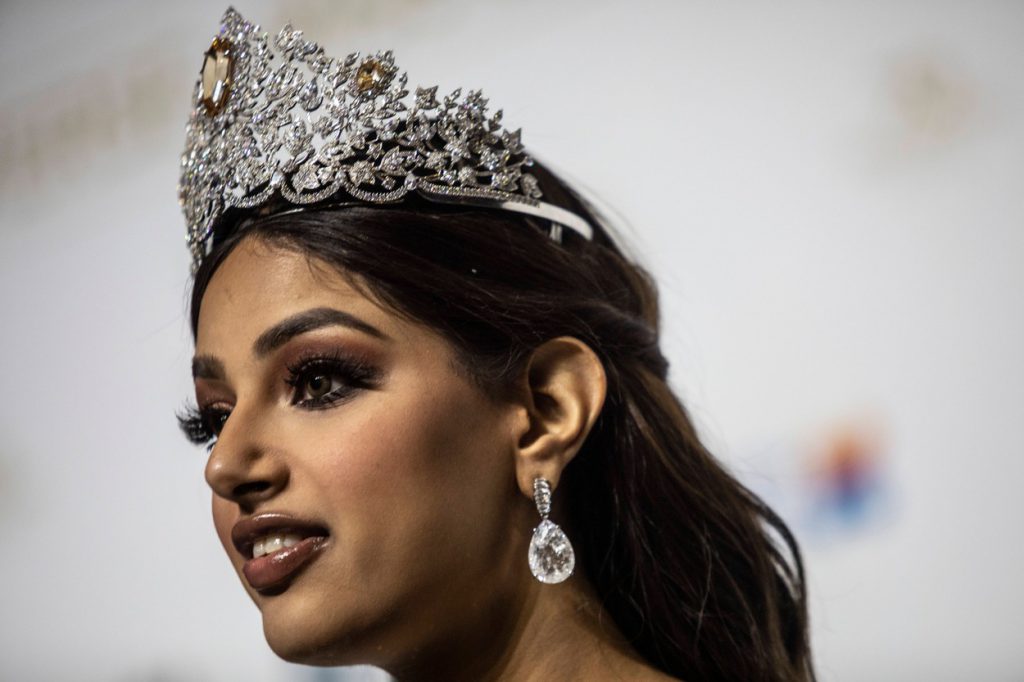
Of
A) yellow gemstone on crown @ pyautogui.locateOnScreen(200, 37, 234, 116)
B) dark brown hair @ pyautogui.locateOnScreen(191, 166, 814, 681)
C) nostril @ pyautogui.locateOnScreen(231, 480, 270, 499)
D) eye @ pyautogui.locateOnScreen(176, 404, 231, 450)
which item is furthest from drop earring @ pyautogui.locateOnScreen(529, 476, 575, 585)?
yellow gemstone on crown @ pyautogui.locateOnScreen(200, 37, 234, 116)

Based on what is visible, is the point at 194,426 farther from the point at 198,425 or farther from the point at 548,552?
the point at 548,552

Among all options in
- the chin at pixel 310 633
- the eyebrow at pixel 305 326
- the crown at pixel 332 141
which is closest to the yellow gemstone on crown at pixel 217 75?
the crown at pixel 332 141

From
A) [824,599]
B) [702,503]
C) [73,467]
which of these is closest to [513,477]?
[702,503]

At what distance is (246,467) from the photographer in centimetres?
101

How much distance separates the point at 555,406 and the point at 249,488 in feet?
0.95

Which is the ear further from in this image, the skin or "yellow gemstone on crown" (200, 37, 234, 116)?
"yellow gemstone on crown" (200, 37, 234, 116)

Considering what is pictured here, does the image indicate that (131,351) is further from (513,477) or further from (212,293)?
(513,477)

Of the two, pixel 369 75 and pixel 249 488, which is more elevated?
pixel 369 75

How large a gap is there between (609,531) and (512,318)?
258 millimetres

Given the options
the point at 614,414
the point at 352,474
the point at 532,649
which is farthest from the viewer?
the point at 614,414

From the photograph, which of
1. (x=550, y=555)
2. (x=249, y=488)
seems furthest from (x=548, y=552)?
(x=249, y=488)

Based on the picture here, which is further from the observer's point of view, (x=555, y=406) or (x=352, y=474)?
(x=555, y=406)

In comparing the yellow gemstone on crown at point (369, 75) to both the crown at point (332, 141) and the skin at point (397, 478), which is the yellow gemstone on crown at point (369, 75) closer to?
the crown at point (332, 141)

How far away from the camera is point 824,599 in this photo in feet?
4.82
